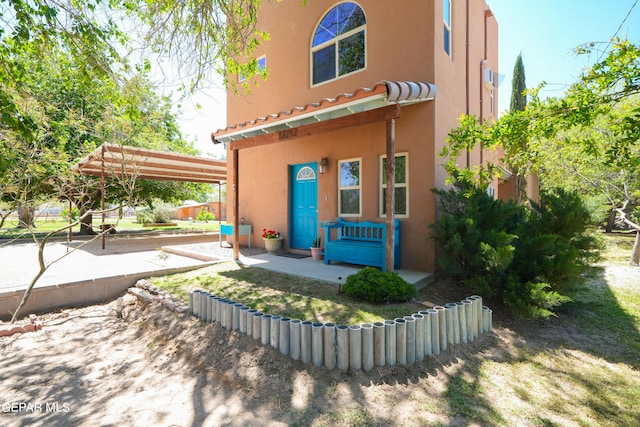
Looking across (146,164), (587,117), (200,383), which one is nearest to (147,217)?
(146,164)

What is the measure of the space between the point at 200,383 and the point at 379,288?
8.19 ft

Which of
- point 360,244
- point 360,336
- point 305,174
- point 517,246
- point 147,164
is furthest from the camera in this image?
point 147,164

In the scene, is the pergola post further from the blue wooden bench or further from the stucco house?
the blue wooden bench

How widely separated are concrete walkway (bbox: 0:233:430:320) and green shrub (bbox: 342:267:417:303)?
0.72 metres

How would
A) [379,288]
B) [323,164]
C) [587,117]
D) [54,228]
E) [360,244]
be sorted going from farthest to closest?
[54,228]
[323,164]
[360,244]
[379,288]
[587,117]

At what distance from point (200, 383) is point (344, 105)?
14.7ft

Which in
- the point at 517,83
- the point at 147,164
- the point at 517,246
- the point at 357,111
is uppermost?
the point at 517,83

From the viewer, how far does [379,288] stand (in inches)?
171

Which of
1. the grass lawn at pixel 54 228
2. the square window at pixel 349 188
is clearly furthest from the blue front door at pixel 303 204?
the grass lawn at pixel 54 228

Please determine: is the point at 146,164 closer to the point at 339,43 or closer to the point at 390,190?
the point at 339,43

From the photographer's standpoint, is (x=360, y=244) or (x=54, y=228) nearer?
(x=360, y=244)

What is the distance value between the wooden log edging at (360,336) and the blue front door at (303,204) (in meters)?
4.48

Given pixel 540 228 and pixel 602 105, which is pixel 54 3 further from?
pixel 540 228

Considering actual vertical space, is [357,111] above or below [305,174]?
above
